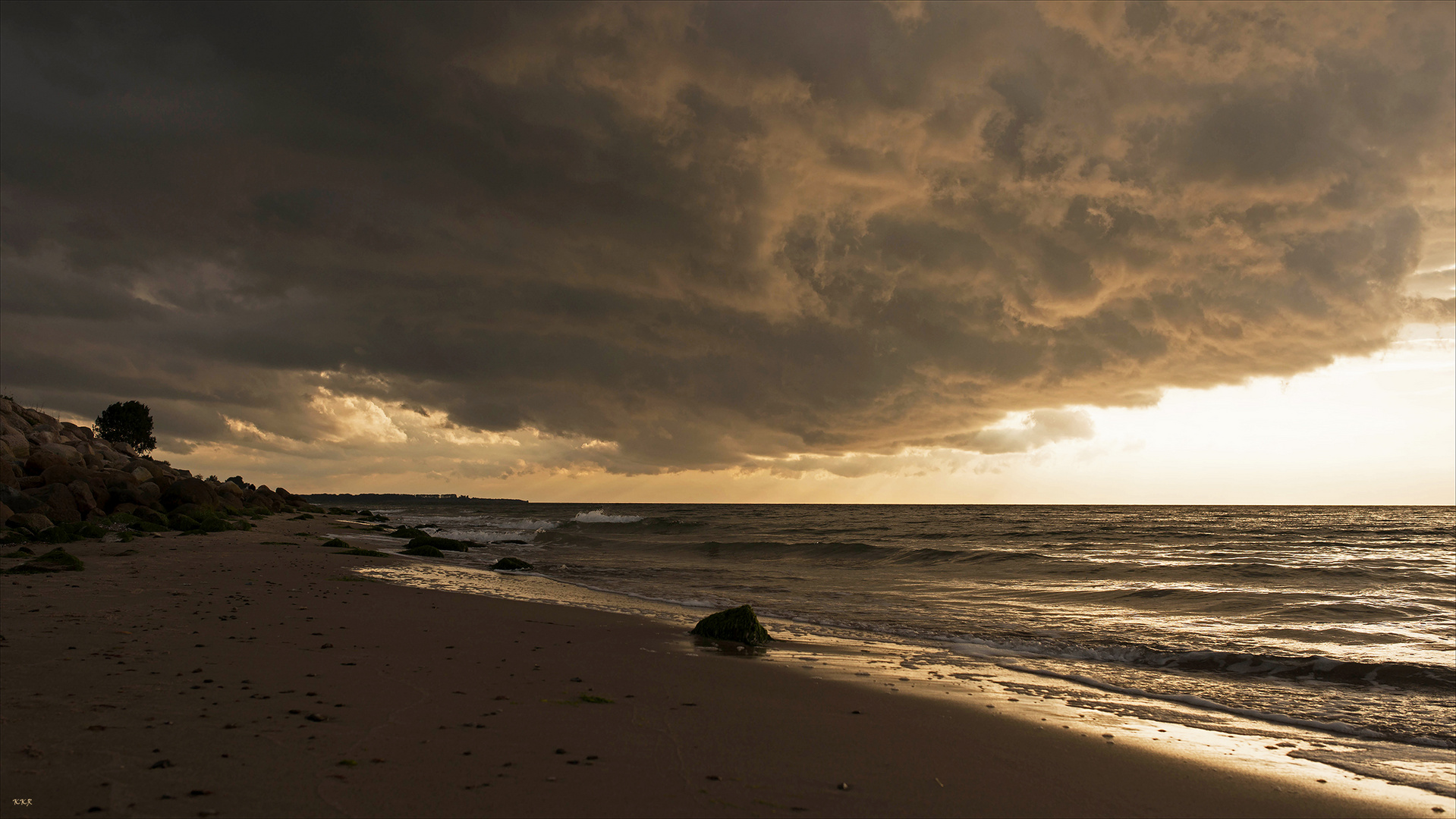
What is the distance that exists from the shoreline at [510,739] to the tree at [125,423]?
75.2m

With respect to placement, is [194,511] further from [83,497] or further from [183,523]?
[83,497]

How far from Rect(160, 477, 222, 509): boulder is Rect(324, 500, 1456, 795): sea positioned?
6007 millimetres

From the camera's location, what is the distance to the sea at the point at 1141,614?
769 centimetres

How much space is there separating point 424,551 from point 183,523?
7995 mm

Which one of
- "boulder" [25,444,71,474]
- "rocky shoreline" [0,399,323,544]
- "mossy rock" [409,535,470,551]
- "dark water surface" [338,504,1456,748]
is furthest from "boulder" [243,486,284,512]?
"mossy rock" [409,535,470,551]

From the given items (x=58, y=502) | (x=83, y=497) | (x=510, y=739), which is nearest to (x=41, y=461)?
(x=83, y=497)

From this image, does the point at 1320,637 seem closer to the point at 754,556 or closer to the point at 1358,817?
the point at 1358,817

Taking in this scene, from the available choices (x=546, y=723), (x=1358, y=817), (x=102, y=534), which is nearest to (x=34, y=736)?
(x=546, y=723)

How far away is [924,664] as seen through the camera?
935 centimetres

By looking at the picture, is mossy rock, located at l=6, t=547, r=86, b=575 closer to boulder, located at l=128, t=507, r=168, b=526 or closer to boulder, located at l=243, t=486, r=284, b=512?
boulder, located at l=128, t=507, r=168, b=526

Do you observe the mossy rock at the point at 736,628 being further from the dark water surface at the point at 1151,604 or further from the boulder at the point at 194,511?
the boulder at the point at 194,511

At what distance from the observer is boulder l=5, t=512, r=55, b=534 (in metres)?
17.1

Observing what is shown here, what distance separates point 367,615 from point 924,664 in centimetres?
798

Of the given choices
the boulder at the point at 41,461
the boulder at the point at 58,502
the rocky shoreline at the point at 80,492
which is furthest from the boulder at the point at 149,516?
the boulder at the point at 41,461
